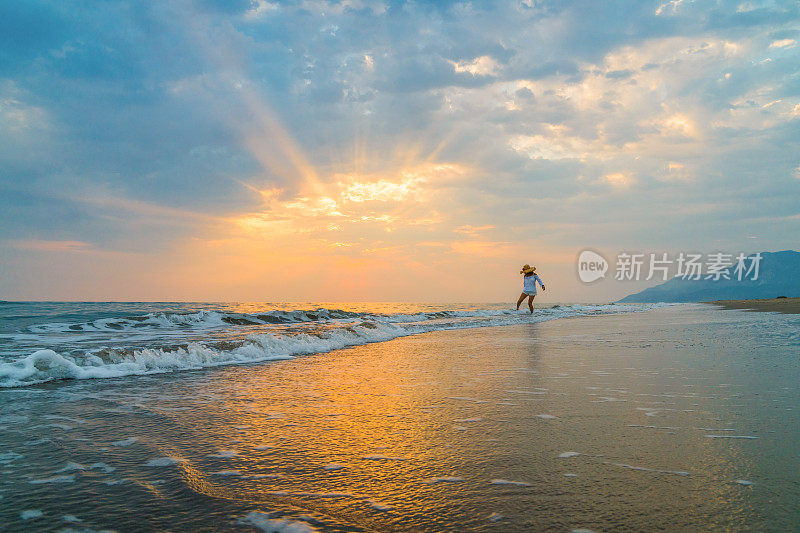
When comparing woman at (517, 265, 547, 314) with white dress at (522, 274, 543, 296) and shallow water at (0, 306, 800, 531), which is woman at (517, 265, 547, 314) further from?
shallow water at (0, 306, 800, 531)

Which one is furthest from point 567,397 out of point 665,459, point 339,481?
point 339,481

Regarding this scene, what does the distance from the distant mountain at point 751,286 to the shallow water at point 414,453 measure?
455 ft

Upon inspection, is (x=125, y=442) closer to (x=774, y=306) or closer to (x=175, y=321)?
(x=175, y=321)

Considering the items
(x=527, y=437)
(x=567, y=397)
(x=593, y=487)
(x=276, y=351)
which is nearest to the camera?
(x=593, y=487)

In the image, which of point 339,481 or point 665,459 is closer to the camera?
point 339,481

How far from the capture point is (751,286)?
147 meters

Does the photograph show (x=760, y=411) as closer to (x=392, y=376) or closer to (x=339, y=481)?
(x=339, y=481)

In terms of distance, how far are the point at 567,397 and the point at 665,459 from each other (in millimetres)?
1917

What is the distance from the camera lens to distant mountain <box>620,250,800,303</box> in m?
134

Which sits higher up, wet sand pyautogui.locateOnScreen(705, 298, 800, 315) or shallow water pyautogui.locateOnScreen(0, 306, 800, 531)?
wet sand pyautogui.locateOnScreen(705, 298, 800, 315)

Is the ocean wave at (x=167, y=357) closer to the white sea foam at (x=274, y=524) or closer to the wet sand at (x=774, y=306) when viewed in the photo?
the white sea foam at (x=274, y=524)

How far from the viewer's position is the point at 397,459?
118 inches

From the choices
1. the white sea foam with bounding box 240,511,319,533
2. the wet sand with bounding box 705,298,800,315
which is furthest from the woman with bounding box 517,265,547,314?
the white sea foam with bounding box 240,511,319,533

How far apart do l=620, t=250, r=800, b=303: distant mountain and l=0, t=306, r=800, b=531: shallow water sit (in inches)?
5463
